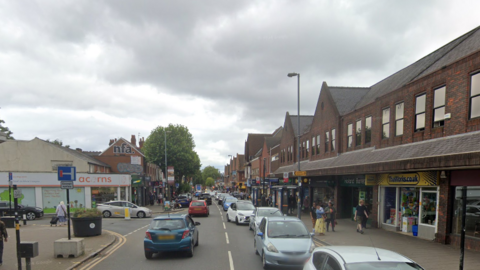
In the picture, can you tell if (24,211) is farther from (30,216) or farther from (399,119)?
(399,119)

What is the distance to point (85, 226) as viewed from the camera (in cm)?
1564

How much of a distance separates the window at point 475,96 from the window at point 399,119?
474 cm

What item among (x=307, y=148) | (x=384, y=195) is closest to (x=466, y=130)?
(x=384, y=195)

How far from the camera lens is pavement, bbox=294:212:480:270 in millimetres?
9914

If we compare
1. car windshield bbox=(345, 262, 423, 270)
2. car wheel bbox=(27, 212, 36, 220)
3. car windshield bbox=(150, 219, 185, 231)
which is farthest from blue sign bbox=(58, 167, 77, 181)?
car wheel bbox=(27, 212, 36, 220)

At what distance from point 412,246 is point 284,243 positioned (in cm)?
640

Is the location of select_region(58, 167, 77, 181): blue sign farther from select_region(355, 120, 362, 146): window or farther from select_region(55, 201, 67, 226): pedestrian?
select_region(355, 120, 362, 146): window

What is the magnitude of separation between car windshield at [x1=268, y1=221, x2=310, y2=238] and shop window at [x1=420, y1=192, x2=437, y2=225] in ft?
23.2

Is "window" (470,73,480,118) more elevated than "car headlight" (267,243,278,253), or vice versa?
"window" (470,73,480,118)

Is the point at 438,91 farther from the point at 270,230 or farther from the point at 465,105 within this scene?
the point at 270,230

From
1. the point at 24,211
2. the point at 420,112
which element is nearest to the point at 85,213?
the point at 24,211

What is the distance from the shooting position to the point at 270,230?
10.2 meters

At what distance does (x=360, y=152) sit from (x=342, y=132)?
3443 millimetres

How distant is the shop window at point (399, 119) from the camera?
16.8 meters
